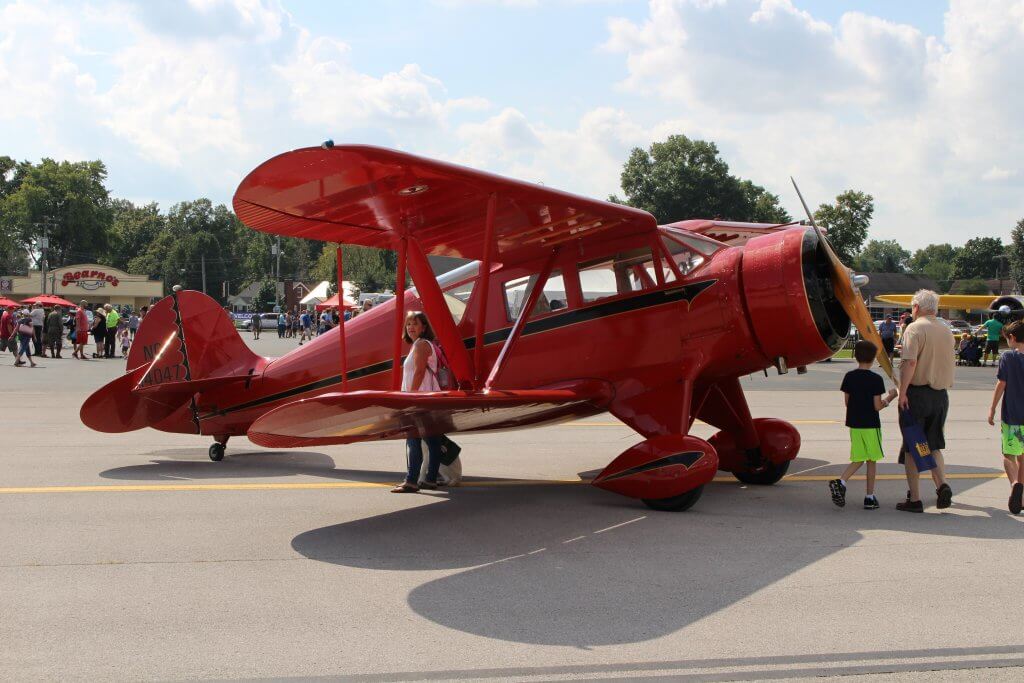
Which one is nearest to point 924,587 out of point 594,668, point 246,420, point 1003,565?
point 1003,565

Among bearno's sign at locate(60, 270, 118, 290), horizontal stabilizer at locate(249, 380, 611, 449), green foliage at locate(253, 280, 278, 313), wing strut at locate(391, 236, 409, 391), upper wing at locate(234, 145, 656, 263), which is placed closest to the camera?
horizontal stabilizer at locate(249, 380, 611, 449)

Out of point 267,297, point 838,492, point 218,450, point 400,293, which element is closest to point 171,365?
point 218,450

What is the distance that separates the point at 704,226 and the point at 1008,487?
3.88m

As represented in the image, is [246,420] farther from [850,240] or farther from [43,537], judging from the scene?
[850,240]

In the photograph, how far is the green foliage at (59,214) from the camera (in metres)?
114

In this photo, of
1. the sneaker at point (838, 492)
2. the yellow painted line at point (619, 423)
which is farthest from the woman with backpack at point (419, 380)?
the yellow painted line at point (619, 423)

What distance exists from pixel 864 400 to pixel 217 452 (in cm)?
688

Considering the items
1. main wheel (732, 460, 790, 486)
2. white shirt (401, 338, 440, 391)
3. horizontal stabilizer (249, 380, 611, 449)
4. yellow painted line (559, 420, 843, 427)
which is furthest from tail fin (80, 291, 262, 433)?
main wheel (732, 460, 790, 486)

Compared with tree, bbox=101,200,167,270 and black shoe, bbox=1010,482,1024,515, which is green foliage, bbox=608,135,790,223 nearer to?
black shoe, bbox=1010,482,1024,515

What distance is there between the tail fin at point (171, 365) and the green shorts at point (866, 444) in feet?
21.0

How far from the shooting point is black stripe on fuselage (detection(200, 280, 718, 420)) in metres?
7.77

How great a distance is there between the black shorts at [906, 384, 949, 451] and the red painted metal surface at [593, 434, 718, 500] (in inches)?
67.1

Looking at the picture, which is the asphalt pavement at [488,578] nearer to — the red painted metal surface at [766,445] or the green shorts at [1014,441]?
the red painted metal surface at [766,445]

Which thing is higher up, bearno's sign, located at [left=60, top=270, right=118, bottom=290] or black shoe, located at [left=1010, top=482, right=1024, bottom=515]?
bearno's sign, located at [left=60, top=270, right=118, bottom=290]
